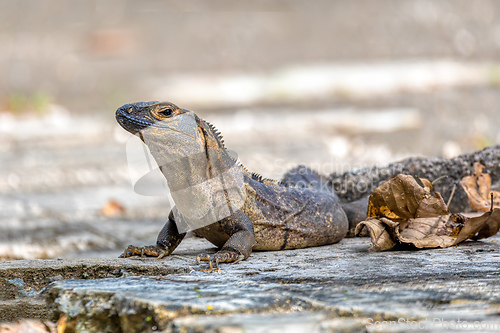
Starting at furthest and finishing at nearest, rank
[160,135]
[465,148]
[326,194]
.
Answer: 1. [465,148]
2. [326,194]
3. [160,135]

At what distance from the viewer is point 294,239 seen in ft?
14.3

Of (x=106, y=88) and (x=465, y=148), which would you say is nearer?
(x=465, y=148)

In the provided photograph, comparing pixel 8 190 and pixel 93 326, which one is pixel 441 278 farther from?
pixel 8 190

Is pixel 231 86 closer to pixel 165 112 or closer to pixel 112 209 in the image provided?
pixel 112 209

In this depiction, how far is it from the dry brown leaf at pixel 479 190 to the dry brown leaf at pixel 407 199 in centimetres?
95

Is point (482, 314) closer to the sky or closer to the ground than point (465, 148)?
closer to the ground

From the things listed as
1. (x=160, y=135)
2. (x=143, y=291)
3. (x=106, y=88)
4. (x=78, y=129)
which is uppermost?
(x=106, y=88)

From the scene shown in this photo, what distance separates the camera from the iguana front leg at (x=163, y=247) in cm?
404

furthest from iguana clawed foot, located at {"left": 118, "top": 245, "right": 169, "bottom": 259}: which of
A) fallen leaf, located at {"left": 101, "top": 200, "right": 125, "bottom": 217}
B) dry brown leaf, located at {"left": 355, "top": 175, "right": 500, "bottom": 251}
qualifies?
fallen leaf, located at {"left": 101, "top": 200, "right": 125, "bottom": 217}

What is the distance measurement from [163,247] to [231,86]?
35.8ft

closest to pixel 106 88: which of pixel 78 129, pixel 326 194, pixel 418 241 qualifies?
pixel 78 129

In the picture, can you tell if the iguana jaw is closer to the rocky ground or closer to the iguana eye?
the iguana eye

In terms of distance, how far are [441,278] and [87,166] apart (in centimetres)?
752

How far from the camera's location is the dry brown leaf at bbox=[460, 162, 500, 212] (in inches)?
189
